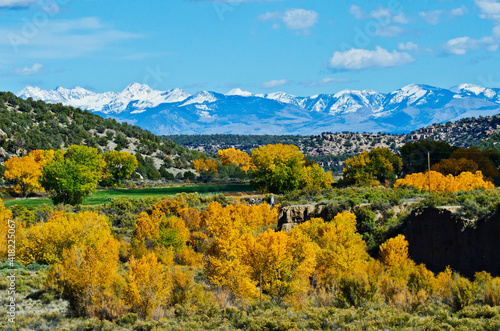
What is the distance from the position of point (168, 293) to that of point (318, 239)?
15.0 metres

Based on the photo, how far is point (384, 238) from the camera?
46.0 meters

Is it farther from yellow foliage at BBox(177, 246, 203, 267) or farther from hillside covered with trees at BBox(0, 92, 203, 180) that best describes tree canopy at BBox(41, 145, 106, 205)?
hillside covered with trees at BBox(0, 92, 203, 180)

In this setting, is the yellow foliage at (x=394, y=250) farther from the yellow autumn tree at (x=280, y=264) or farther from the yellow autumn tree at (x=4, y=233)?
the yellow autumn tree at (x=4, y=233)

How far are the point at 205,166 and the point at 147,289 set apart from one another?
12634 centimetres

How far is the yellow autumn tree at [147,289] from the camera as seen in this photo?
3064 cm

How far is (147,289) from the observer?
31.2 meters

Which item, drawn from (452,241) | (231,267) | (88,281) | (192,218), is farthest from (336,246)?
(192,218)

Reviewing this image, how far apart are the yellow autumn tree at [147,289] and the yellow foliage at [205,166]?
120 m

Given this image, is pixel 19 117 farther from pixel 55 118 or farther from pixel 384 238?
pixel 384 238

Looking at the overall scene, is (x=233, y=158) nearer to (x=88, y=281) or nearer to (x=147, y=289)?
(x=88, y=281)

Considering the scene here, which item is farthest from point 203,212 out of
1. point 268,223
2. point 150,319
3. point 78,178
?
point 150,319

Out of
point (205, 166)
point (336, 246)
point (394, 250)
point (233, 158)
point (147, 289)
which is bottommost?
point (147, 289)

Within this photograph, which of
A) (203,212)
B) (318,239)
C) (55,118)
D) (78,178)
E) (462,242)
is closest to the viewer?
(462,242)

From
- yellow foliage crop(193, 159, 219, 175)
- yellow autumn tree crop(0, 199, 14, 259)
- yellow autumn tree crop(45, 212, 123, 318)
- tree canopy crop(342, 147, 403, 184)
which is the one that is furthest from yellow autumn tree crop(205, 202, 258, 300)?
yellow foliage crop(193, 159, 219, 175)
